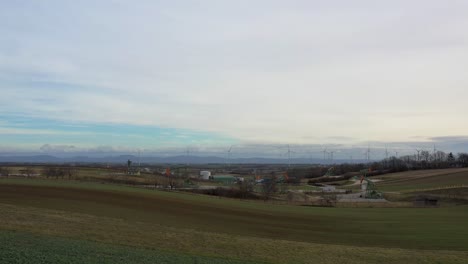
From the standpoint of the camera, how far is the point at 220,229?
105 ft

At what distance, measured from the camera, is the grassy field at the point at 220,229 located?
20688mm

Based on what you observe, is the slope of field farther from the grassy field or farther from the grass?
the grass

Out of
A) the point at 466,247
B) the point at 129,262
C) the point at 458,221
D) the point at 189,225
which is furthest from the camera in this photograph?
the point at 458,221

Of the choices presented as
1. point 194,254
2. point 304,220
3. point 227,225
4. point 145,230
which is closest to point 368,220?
point 304,220

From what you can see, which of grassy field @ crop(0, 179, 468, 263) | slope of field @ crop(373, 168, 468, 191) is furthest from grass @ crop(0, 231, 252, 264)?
slope of field @ crop(373, 168, 468, 191)

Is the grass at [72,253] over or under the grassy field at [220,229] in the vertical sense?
over

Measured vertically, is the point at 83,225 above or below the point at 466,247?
above

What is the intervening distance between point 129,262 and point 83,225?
10.8 metres

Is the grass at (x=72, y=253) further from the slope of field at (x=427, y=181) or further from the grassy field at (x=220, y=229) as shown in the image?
the slope of field at (x=427, y=181)

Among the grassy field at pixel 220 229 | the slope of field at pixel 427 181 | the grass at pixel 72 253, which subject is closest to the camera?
the grass at pixel 72 253

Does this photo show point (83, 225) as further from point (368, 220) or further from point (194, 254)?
point (368, 220)

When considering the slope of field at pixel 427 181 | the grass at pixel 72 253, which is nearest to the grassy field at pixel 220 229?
the grass at pixel 72 253

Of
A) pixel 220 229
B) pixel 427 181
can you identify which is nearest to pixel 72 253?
pixel 220 229

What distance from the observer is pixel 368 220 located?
47.5 metres
